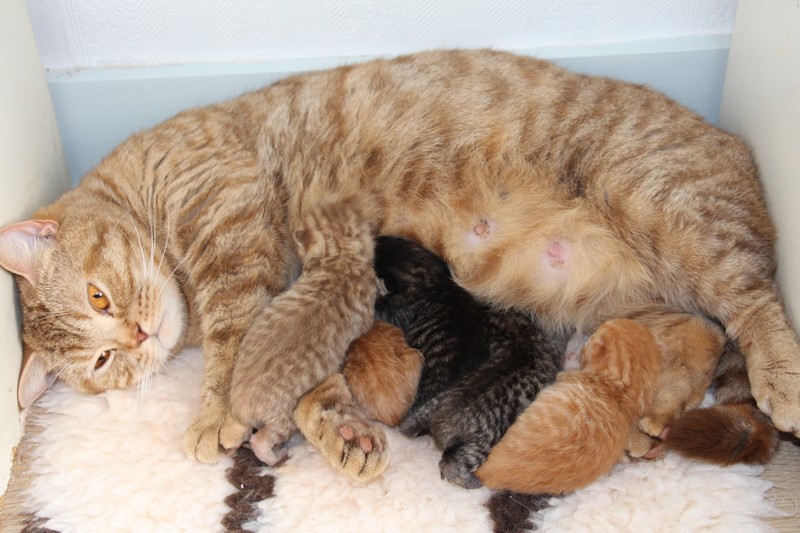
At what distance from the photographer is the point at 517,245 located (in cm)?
264

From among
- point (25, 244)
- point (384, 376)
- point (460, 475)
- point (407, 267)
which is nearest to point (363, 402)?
point (384, 376)

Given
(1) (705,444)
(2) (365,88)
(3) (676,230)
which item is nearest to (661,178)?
(3) (676,230)

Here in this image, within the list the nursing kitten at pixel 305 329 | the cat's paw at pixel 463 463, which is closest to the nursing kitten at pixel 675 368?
the cat's paw at pixel 463 463

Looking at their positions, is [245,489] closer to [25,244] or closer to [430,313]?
[430,313]

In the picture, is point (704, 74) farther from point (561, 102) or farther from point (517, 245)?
point (517, 245)

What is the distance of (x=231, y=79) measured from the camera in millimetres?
3094

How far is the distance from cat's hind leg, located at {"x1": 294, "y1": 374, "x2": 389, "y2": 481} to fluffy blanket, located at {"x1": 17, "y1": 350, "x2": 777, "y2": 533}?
81 mm

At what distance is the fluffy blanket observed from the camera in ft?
6.79

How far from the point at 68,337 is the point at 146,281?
303 millimetres

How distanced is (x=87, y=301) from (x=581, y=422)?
162 cm

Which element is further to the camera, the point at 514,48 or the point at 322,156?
the point at 514,48

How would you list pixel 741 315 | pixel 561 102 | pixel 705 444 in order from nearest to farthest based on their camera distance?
pixel 705 444 → pixel 741 315 → pixel 561 102

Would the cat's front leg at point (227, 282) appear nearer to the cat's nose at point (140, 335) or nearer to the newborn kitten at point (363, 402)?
the cat's nose at point (140, 335)

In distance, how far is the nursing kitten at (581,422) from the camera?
2.03m
